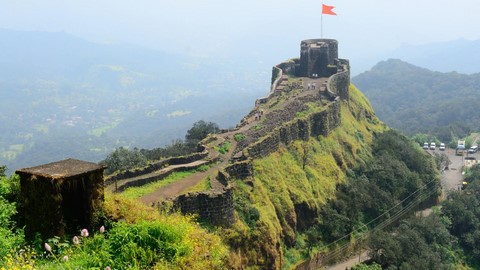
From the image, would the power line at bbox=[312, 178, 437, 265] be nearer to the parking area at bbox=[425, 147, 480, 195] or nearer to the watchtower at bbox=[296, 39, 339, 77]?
the parking area at bbox=[425, 147, 480, 195]

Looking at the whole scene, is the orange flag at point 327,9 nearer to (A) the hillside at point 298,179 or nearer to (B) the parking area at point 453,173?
(A) the hillside at point 298,179

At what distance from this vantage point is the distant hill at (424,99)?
132500mm

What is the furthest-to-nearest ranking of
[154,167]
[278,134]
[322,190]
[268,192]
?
[322,190] → [278,134] → [268,192] → [154,167]

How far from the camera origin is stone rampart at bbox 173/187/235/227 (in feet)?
67.0

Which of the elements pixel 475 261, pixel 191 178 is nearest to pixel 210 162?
pixel 191 178

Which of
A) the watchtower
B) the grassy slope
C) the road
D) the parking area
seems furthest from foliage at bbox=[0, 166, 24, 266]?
the parking area

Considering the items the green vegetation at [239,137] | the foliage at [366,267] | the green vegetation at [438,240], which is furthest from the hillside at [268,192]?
the foliage at [366,267]

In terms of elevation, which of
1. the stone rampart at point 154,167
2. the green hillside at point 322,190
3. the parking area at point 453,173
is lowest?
the parking area at point 453,173

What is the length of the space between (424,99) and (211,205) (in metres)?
164

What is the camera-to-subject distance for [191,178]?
80.8 ft

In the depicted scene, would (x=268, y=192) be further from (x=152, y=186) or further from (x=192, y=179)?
(x=152, y=186)

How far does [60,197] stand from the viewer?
1316 cm

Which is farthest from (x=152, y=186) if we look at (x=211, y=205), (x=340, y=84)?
(x=340, y=84)

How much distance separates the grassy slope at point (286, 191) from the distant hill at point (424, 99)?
71.5 m
